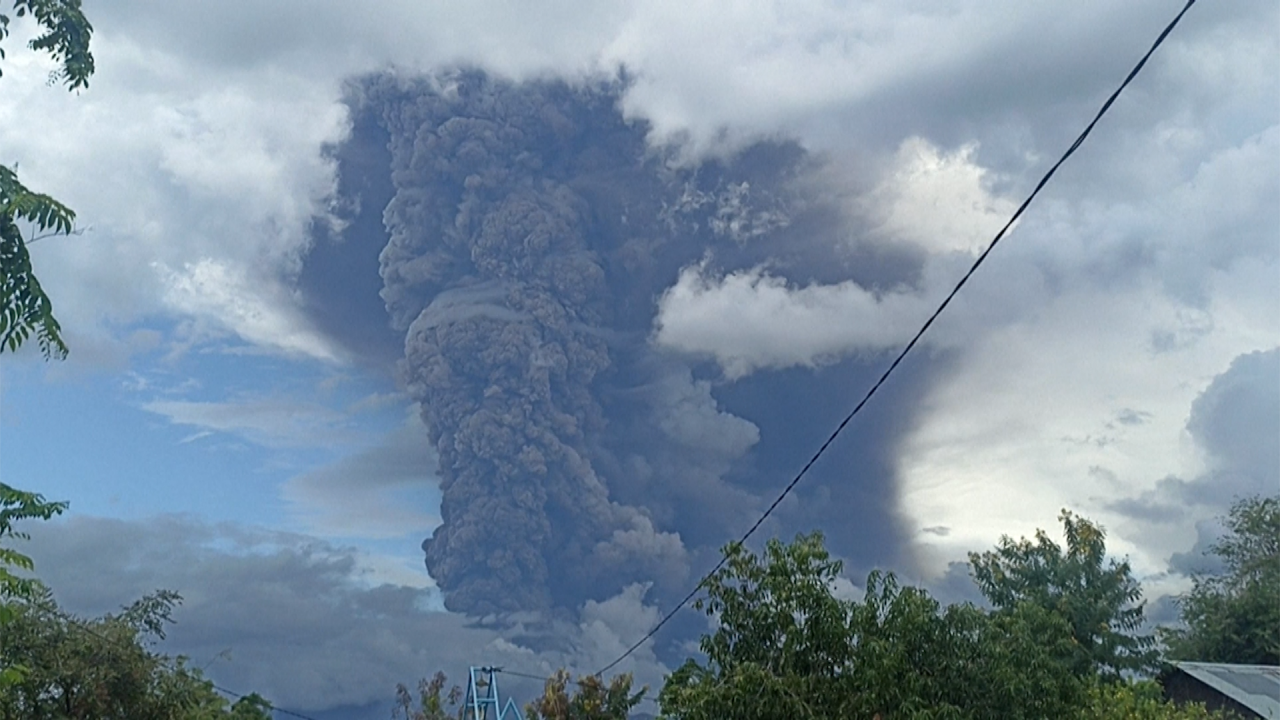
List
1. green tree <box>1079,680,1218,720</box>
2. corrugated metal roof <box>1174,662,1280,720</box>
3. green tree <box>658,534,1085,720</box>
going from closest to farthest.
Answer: green tree <box>658,534,1085,720</box> < green tree <box>1079,680,1218,720</box> < corrugated metal roof <box>1174,662,1280,720</box>

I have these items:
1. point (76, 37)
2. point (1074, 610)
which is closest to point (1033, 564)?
point (1074, 610)

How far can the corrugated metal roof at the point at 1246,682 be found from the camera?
24.1 meters

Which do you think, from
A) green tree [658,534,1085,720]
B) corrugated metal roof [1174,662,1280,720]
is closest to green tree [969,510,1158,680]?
corrugated metal roof [1174,662,1280,720]

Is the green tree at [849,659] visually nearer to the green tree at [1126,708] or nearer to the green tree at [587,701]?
the green tree at [1126,708]

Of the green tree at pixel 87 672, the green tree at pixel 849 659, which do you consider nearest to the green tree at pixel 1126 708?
the green tree at pixel 849 659

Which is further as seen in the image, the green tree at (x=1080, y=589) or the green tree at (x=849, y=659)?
the green tree at (x=1080, y=589)

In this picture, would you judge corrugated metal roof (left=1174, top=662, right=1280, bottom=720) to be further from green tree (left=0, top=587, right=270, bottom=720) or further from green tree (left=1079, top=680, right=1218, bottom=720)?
green tree (left=0, top=587, right=270, bottom=720)

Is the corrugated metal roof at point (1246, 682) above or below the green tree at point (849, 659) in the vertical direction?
above

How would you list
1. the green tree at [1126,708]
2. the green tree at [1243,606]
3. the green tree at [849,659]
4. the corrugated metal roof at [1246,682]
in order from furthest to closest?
the green tree at [1243,606] < the corrugated metal roof at [1246,682] < the green tree at [1126,708] < the green tree at [849,659]

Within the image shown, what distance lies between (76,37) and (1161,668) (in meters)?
31.5

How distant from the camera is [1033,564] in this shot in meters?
37.7

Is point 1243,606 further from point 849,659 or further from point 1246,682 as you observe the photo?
point 849,659

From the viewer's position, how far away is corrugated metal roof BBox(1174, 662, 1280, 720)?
2408cm

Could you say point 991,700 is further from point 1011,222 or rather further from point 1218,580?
point 1218,580
